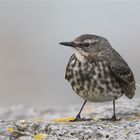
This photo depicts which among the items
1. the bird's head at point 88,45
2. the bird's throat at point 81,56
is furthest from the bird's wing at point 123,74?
the bird's throat at point 81,56

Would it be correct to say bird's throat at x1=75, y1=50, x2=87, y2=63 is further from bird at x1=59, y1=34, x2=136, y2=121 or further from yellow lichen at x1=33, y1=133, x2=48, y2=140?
yellow lichen at x1=33, y1=133, x2=48, y2=140

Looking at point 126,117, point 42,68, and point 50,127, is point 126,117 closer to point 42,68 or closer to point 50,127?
point 50,127

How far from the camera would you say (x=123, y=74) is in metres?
14.1

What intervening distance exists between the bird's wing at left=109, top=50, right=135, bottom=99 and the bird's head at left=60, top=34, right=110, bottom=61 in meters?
0.28

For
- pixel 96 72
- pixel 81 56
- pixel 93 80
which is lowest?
pixel 93 80

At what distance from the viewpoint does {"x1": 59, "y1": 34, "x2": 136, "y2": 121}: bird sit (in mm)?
13695

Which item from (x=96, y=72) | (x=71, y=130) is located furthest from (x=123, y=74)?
(x=71, y=130)

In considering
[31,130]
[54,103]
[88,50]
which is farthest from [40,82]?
[31,130]

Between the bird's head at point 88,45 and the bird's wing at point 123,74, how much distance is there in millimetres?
276

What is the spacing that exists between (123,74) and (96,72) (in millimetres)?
535

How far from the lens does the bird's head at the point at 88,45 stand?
554 inches

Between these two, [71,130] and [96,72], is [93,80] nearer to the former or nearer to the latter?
[96,72]

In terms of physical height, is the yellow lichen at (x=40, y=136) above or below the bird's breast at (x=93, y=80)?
below

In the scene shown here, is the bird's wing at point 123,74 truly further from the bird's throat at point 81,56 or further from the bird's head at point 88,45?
the bird's throat at point 81,56
